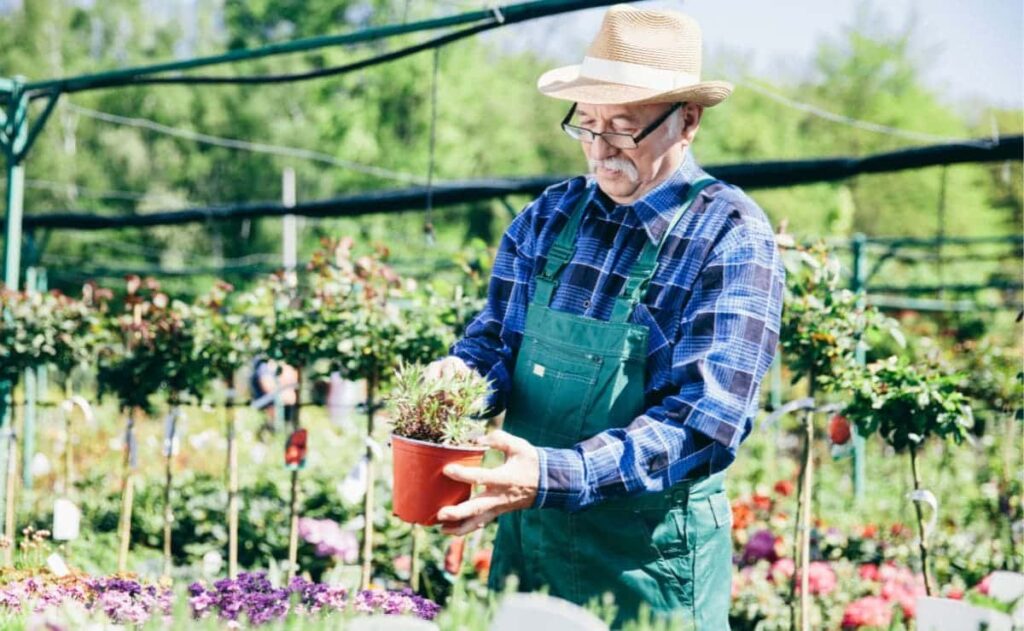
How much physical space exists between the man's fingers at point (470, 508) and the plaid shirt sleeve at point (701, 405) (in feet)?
0.23

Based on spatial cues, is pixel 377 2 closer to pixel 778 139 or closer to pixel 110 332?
pixel 778 139

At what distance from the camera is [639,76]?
1.91 metres

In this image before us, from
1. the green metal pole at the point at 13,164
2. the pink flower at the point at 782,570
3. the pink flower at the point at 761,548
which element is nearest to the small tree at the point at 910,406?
the pink flower at the point at 782,570

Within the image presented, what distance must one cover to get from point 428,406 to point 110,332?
321cm

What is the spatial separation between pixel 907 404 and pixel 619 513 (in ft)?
4.93

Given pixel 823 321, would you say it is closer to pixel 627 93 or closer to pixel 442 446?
pixel 627 93

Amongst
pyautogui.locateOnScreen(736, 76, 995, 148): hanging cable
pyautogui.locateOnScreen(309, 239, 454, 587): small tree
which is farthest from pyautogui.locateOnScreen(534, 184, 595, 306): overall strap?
pyautogui.locateOnScreen(736, 76, 995, 148): hanging cable

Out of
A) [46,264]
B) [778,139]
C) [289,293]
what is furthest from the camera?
[778,139]

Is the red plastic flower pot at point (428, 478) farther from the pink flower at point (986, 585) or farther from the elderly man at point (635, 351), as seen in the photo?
the pink flower at point (986, 585)

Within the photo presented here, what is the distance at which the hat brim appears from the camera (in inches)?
73.2

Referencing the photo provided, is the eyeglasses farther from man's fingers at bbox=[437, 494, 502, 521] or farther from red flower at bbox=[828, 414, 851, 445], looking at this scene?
red flower at bbox=[828, 414, 851, 445]

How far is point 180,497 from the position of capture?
5.53 meters

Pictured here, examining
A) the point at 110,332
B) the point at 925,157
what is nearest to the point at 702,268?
the point at 110,332

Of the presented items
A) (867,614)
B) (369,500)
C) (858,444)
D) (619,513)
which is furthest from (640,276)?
(858,444)
